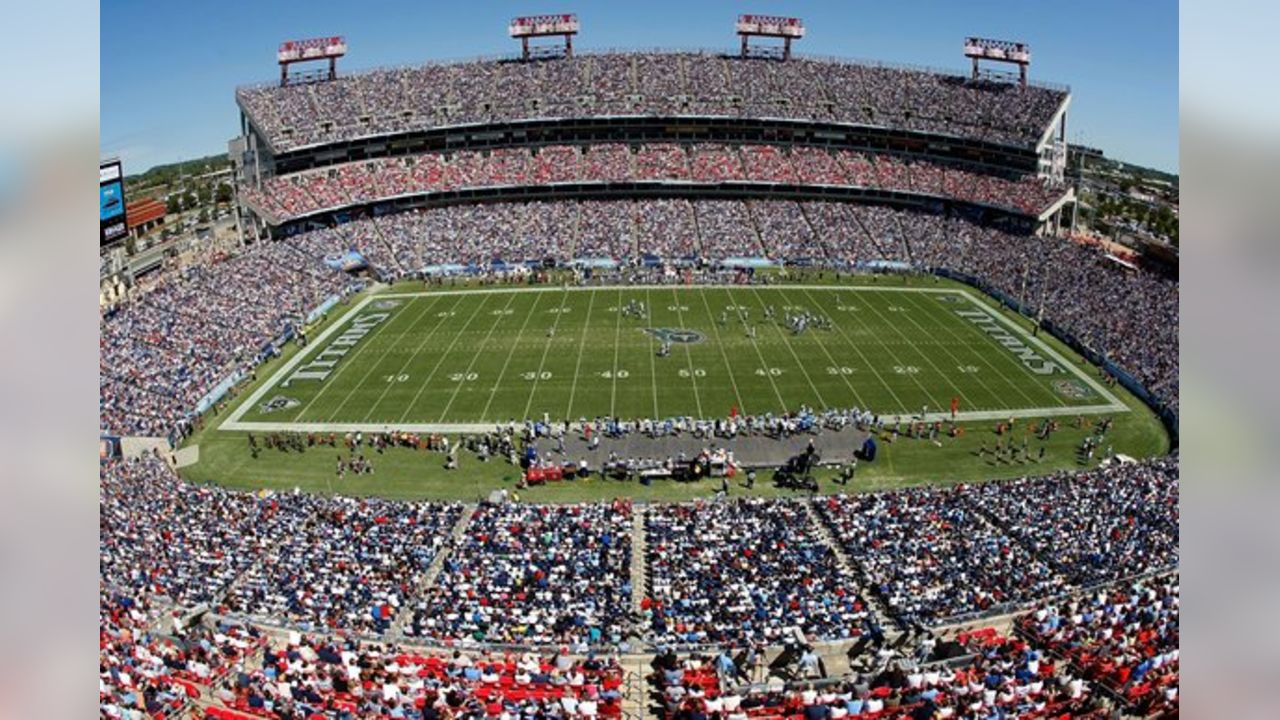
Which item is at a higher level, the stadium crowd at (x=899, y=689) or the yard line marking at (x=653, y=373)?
the yard line marking at (x=653, y=373)

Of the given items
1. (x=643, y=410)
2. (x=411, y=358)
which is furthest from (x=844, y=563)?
(x=411, y=358)

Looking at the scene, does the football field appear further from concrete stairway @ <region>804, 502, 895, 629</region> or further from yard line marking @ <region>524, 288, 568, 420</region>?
concrete stairway @ <region>804, 502, 895, 629</region>

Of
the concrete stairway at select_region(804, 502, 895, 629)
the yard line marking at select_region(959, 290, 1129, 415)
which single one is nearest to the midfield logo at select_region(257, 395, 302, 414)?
the concrete stairway at select_region(804, 502, 895, 629)

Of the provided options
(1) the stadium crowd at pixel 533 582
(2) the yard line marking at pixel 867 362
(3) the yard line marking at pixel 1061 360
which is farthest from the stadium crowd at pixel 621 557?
(3) the yard line marking at pixel 1061 360

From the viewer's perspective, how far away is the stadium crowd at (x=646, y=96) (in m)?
55.0

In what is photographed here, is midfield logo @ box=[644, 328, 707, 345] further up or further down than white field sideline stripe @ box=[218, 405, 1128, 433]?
further up

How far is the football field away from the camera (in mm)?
29172

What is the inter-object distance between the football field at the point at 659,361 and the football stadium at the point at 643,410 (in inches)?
8.4

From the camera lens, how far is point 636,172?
5534cm

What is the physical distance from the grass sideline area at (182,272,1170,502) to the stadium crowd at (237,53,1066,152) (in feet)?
101

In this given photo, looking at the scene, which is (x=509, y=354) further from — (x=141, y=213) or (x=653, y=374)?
(x=141, y=213)

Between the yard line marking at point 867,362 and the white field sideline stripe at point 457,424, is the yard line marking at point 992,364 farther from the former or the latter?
the yard line marking at point 867,362
